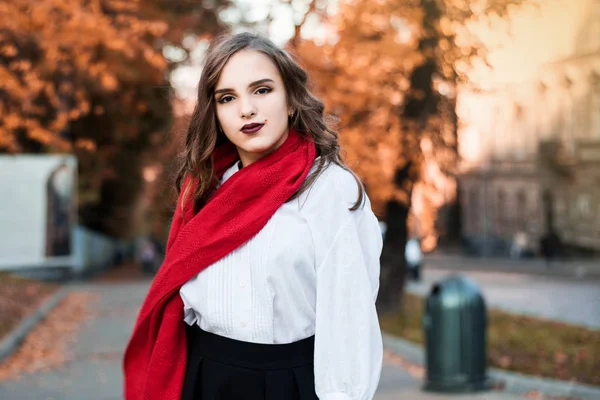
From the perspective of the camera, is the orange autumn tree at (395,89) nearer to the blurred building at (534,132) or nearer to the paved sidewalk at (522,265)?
the blurred building at (534,132)

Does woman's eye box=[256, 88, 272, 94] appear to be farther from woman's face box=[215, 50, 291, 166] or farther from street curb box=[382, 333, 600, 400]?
street curb box=[382, 333, 600, 400]

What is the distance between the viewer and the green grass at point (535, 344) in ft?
28.0

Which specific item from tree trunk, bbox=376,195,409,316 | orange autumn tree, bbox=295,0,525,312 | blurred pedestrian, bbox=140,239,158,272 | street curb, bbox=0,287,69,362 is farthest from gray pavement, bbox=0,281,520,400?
blurred pedestrian, bbox=140,239,158,272

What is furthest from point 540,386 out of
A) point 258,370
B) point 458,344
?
point 258,370

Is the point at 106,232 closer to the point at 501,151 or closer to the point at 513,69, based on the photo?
the point at 501,151

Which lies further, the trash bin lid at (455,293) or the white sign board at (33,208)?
the white sign board at (33,208)

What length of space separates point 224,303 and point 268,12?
9.10 metres

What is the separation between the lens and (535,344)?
404 inches

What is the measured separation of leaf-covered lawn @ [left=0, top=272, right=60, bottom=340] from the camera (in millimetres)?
13900

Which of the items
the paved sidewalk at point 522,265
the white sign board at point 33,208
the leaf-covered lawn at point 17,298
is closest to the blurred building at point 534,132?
the paved sidewalk at point 522,265

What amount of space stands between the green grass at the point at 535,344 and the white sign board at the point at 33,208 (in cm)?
1381

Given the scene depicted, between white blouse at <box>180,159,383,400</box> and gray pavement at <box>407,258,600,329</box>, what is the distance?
388 inches

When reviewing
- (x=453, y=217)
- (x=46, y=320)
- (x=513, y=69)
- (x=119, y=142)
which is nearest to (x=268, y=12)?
(x=513, y=69)

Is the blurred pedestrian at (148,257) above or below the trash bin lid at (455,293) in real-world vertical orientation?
below
